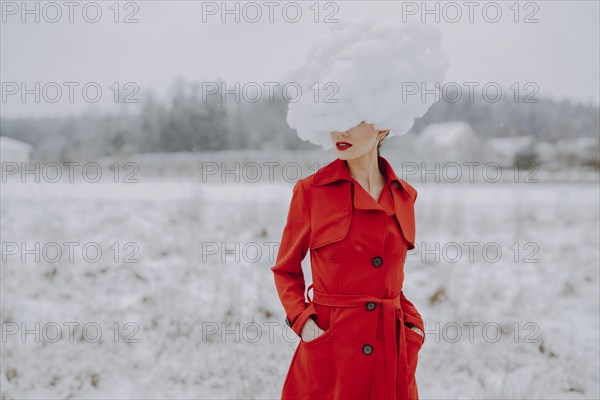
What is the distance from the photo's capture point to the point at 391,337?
1.50m

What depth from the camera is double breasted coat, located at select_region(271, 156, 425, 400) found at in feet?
4.89

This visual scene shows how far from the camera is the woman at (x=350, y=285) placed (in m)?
1.49

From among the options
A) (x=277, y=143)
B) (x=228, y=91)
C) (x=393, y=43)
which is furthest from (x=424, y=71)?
(x=277, y=143)

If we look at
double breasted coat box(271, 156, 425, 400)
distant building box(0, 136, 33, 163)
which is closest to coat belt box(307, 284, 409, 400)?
double breasted coat box(271, 156, 425, 400)

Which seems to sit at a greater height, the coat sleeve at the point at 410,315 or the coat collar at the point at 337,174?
the coat collar at the point at 337,174

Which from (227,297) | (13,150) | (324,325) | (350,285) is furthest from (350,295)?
(13,150)

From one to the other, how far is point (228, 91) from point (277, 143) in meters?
7.11

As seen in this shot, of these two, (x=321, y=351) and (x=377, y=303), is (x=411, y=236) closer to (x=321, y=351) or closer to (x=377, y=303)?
(x=377, y=303)

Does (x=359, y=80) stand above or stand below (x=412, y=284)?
above

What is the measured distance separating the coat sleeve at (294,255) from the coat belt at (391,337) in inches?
4.0

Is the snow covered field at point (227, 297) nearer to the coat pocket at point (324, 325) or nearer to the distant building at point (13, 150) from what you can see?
the distant building at point (13, 150)

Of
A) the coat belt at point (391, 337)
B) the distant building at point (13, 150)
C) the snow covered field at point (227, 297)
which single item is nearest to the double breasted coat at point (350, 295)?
the coat belt at point (391, 337)

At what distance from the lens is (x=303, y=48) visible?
1602mm

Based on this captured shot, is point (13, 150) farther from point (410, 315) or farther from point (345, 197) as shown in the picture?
point (410, 315)
